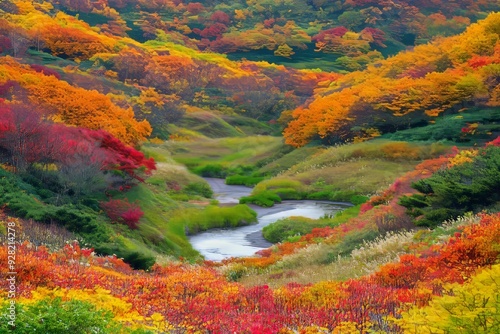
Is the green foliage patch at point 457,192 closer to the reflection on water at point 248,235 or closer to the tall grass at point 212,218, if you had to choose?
the reflection on water at point 248,235

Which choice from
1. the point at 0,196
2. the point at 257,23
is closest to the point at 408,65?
the point at 0,196

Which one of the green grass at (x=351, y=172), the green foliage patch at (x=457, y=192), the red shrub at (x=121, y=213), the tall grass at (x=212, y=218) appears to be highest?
the green foliage patch at (x=457, y=192)

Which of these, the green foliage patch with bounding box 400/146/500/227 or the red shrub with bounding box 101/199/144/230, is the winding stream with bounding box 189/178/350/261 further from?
the green foliage patch with bounding box 400/146/500/227

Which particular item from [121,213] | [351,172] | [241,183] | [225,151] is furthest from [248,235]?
[225,151]

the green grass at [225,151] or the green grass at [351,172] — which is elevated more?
the green grass at [351,172]

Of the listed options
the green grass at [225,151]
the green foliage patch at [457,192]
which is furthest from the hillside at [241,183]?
the green grass at [225,151]

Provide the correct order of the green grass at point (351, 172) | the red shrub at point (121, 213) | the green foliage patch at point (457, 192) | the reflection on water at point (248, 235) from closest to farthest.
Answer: the green foliage patch at point (457, 192)
the red shrub at point (121, 213)
the reflection on water at point (248, 235)
the green grass at point (351, 172)

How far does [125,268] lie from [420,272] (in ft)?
26.0

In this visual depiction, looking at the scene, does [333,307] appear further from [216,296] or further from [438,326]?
[438,326]

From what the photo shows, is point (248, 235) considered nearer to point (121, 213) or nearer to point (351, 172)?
point (121, 213)

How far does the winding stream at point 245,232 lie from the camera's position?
31.1m

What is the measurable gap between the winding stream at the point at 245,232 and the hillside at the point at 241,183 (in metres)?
0.88

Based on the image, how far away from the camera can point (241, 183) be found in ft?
192

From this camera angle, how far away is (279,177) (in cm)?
5434
